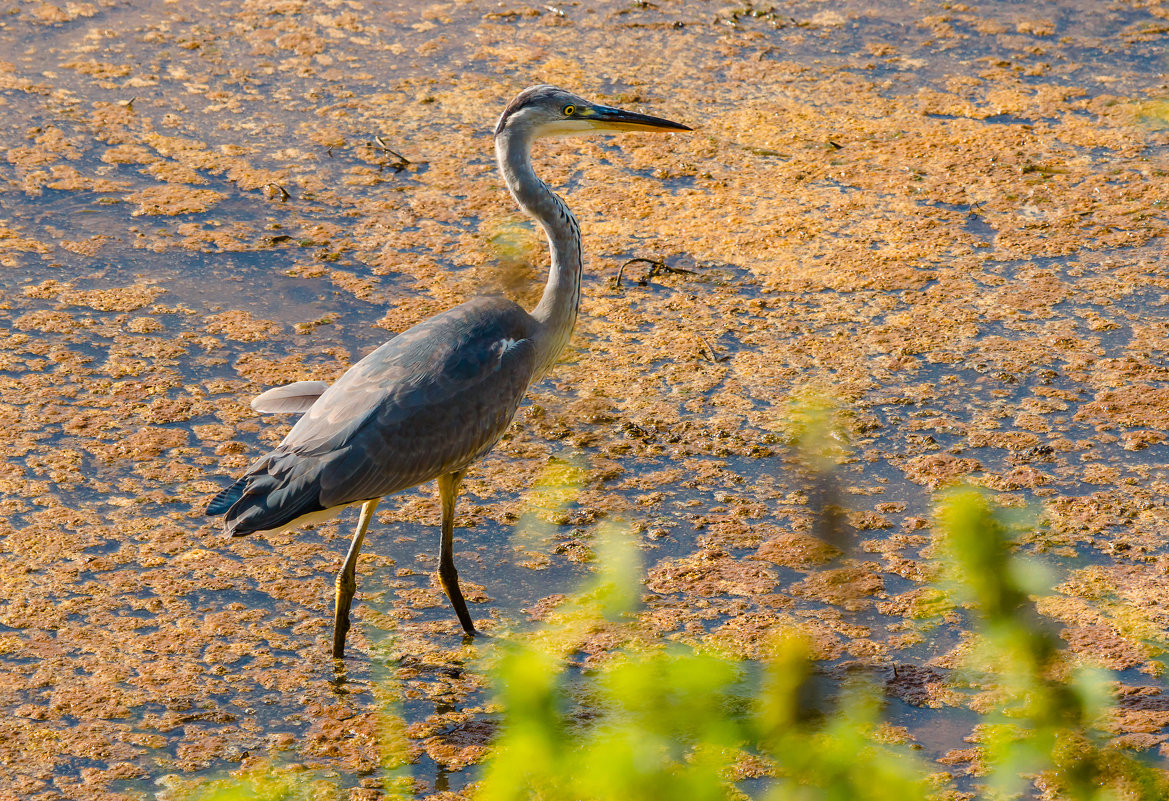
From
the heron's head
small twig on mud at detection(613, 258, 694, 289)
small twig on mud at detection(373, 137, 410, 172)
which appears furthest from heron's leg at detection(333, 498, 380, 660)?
small twig on mud at detection(373, 137, 410, 172)

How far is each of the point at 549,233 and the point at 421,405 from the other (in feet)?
2.29

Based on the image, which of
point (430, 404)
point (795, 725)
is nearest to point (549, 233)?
point (430, 404)

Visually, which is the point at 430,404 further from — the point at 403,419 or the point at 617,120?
the point at 617,120

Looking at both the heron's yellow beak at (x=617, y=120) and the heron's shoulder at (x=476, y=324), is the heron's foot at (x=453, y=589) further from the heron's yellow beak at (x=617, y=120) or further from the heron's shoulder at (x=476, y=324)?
the heron's yellow beak at (x=617, y=120)

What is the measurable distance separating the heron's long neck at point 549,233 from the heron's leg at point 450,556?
0.43m

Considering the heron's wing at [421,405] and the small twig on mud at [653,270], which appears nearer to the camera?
the heron's wing at [421,405]

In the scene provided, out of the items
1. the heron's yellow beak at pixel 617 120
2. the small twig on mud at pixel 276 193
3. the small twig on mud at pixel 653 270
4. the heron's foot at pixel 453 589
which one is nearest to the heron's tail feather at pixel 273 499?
the heron's foot at pixel 453 589

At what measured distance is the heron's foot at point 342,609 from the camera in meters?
3.42

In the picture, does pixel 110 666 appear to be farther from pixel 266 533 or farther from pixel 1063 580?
pixel 1063 580

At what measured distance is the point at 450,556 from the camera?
3531mm

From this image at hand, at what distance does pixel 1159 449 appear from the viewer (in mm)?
4172

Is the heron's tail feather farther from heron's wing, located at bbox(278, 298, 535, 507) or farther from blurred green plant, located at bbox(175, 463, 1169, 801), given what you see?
blurred green plant, located at bbox(175, 463, 1169, 801)

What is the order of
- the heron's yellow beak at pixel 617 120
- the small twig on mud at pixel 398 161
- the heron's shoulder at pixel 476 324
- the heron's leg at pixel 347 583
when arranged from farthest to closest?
the small twig on mud at pixel 398 161 < the heron's yellow beak at pixel 617 120 < the heron's shoulder at pixel 476 324 < the heron's leg at pixel 347 583

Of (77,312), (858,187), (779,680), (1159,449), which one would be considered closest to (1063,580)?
(1159,449)
